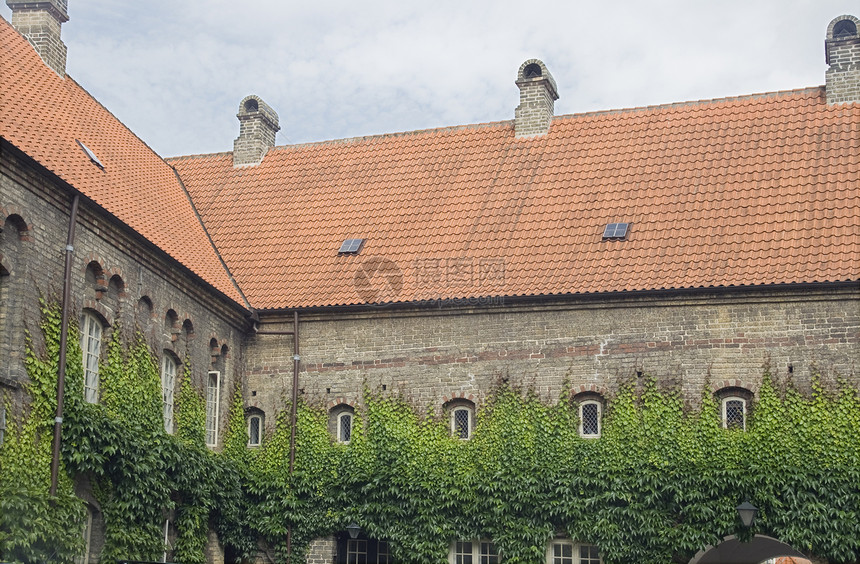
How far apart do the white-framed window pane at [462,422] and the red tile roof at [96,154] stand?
5.32 m

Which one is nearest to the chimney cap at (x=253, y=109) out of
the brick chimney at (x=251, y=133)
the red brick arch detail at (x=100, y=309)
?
the brick chimney at (x=251, y=133)

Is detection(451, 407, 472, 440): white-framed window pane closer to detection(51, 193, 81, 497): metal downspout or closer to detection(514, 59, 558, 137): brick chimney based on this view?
detection(514, 59, 558, 137): brick chimney

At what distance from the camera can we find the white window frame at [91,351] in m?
19.1

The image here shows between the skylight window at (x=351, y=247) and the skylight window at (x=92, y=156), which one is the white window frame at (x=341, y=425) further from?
the skylight window at (x=92, y=156)

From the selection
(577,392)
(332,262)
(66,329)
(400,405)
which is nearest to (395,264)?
(332,262)

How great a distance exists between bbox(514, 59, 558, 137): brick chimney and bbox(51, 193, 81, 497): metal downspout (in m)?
12.4

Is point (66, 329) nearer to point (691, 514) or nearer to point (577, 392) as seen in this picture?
point (577, 392)

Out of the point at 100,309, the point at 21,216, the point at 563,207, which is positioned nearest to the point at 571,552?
the point at 563,207

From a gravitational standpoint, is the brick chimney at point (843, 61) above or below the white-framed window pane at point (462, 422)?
above

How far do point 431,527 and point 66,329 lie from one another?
822cm

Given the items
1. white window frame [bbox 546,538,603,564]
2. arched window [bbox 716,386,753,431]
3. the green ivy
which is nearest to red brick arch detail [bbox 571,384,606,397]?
arched window [bbox 716,386,753,431]

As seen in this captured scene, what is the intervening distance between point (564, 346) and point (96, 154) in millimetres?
10031

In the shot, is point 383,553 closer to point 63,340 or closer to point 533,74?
point 63,340

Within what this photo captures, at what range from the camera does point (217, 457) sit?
22.7 metres
